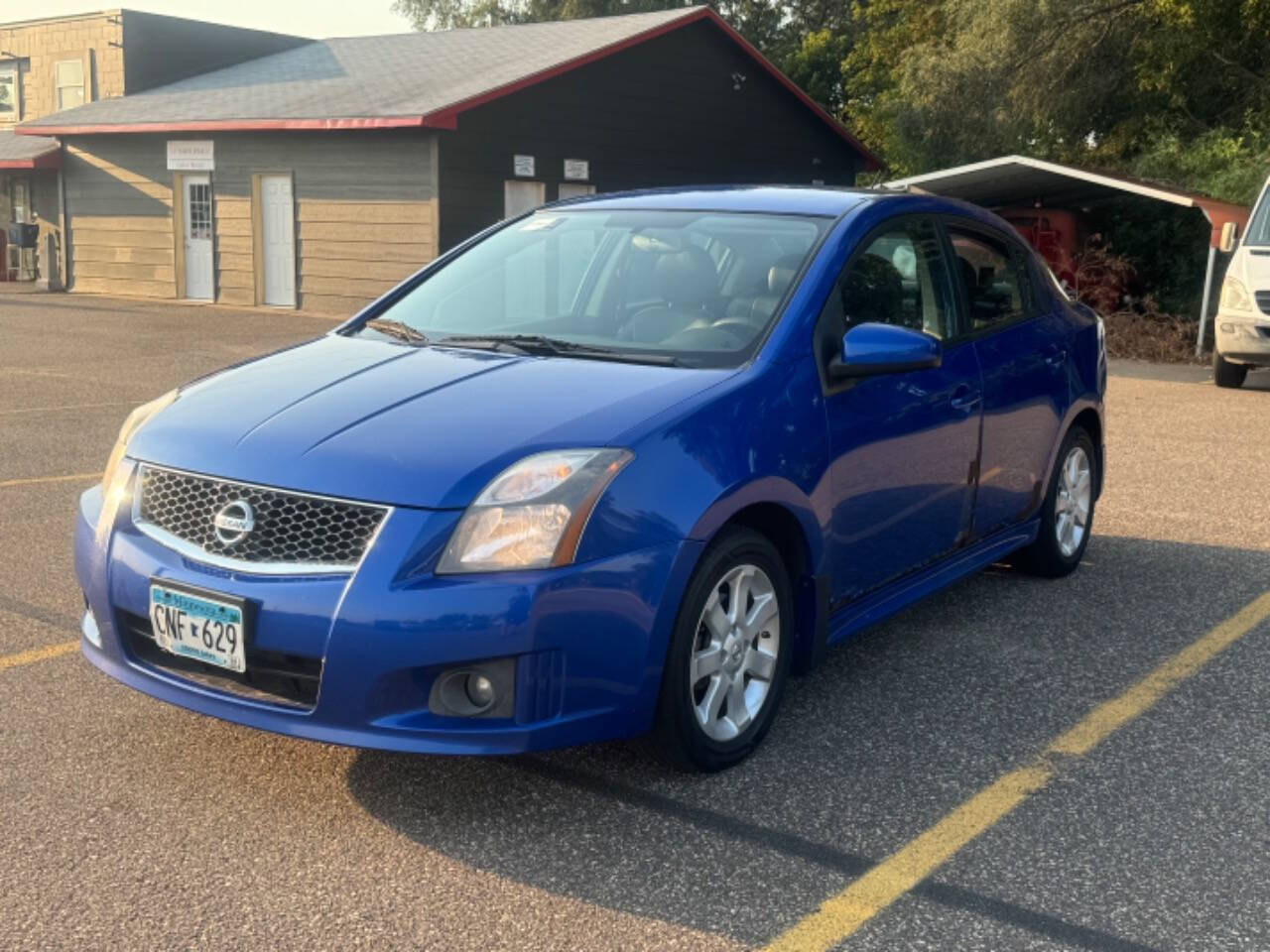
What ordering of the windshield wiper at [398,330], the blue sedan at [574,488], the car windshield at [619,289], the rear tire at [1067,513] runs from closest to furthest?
the blue sedan at [574,488], the car windshield at [619,289], the windshield wiper at [398,330], the rear tire at [1067,513]

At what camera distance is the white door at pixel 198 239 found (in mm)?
25172

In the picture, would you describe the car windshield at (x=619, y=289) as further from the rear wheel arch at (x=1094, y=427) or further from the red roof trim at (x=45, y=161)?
the red roof trim at (x=45, y=161)

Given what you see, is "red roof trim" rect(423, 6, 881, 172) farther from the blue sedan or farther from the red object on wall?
Result: the blue sedan

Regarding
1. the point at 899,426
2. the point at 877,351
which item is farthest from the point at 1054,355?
the point at 877,351

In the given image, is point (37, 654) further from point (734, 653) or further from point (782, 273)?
point (782, 273)

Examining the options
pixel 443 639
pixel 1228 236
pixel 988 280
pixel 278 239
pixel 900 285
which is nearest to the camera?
pixel 443 639

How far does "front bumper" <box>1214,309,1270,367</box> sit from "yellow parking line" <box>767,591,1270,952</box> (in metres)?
8.95

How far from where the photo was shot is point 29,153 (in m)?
28.6

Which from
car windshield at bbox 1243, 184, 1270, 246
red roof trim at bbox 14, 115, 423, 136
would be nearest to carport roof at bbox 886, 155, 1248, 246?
car windshield at bbox 1243, 184, 1270, 246

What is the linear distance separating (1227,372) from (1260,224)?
1.49 m

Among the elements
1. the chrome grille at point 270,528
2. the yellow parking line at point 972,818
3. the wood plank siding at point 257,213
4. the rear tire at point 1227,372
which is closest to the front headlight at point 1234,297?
the rear tire at point 1227,372

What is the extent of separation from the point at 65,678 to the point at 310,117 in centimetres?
1897

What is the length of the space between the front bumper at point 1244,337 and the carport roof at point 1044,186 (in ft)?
7.05

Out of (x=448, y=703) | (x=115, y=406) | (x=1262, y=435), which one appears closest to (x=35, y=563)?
(x=448, y=703)
